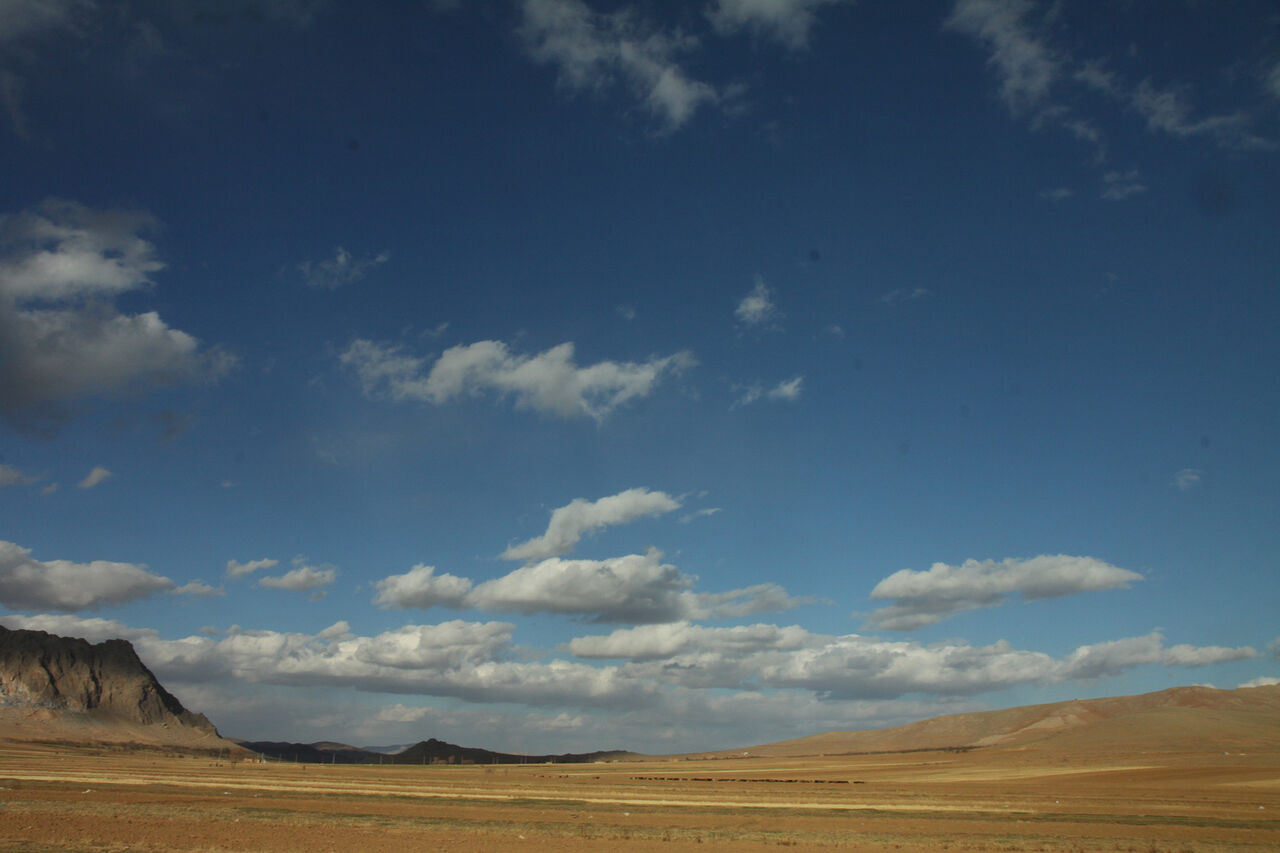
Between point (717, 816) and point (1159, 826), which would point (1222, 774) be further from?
point (717, 816)

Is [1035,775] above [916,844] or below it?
below

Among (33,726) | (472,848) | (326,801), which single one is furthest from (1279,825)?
(33,726)

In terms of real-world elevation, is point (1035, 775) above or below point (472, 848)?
below

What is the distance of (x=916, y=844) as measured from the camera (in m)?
33.4

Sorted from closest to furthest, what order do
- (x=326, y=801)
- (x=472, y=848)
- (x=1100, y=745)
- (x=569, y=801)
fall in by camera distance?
1. (x=472, y=848)
2. (x=326, y=801)
3. (x=569, y=801)
4. (x=1100, y=745)

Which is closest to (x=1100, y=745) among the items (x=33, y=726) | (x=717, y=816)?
(x=717, y=816)

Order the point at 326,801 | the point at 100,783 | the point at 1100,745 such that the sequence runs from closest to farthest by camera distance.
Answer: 1. the point at 326,801
2. the point at 100,783
3. the point at 1100,745

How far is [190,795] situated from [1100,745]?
539 ft

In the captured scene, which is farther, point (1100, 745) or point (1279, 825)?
point (1100, 745)

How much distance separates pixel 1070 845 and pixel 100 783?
66306 mm

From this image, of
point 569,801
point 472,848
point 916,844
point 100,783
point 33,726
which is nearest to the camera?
point 472,848

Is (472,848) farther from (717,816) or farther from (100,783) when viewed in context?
(100,783)

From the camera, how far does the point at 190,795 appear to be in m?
51.8

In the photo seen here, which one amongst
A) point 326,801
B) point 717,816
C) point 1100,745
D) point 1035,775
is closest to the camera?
point 717,816
